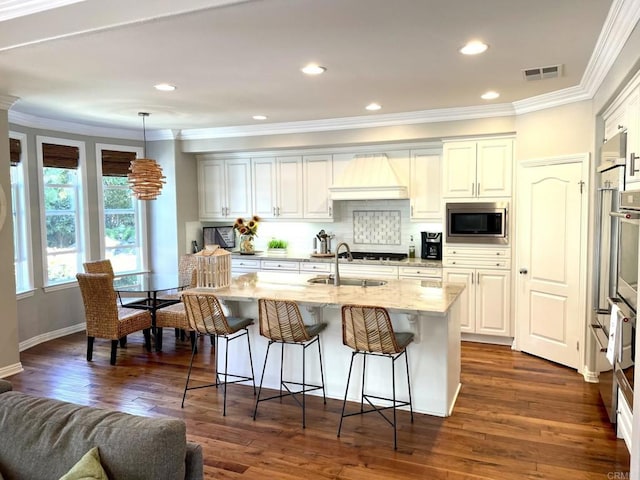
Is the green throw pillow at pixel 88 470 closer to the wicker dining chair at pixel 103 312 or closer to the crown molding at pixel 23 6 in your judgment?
the crown molding at pixel 23 6

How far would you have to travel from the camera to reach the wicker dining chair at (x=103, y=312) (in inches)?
181

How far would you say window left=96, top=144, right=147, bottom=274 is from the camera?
629cm

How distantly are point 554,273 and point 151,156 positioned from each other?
537 centimetres

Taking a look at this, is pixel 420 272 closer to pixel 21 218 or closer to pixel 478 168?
pixel 478 168

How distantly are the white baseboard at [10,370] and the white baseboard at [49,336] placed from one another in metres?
0.53

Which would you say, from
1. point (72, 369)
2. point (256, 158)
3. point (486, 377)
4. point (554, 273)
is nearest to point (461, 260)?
point (554, 273)

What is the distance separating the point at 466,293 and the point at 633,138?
2883 mm

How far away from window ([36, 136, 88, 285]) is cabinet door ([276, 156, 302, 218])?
2.53m

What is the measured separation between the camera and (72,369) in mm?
4598

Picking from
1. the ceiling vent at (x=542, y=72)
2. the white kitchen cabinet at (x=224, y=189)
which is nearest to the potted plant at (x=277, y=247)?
the white kitchen cabinet at (x=224, y=189)

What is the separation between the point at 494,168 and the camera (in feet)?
16.8

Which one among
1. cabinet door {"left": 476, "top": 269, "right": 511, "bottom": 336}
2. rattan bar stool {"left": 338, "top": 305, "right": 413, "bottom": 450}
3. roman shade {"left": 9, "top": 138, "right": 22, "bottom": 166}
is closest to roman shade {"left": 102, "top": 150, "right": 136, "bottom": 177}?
roman shade {"left": 9, "top": 138, "right": 22, "bottom": 166}

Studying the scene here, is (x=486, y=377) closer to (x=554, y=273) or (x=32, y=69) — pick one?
(x=554, y=273)

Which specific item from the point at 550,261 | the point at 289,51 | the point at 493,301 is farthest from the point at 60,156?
the point at 550,261
